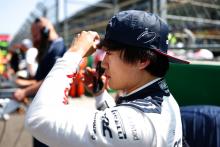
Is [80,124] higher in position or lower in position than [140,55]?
lower

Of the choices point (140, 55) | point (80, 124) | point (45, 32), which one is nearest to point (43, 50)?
point (45, 32)

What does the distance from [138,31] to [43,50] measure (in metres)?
2.30

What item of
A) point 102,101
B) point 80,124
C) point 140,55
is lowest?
point 102,101

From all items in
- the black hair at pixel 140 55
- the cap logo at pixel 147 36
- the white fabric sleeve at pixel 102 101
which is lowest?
the white fabric sleeve at pixel 102 101

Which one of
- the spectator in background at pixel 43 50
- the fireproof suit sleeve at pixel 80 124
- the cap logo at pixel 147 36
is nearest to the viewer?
the fireproof suit sleeve at pixel 80 124

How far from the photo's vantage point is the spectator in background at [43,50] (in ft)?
10.1

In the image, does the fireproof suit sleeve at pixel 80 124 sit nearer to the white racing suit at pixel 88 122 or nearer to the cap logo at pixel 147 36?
the white racing suit at pixel 88 122

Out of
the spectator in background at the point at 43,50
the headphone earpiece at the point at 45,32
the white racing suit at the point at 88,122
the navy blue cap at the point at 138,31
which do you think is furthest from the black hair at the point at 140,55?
the headphone earpiece at the point at 45,32

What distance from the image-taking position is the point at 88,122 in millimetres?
1171

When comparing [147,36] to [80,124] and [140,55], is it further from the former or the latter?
[80,124]

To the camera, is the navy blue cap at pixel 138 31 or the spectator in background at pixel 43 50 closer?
the navy blue cap at pixel 138 31

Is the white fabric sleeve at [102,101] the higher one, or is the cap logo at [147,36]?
the cap logo at [147,36]

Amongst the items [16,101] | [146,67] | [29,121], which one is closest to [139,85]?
[146,67]

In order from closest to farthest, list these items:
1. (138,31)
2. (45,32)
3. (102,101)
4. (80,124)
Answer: (80,124), (138,31), (102,101), (45,32)
